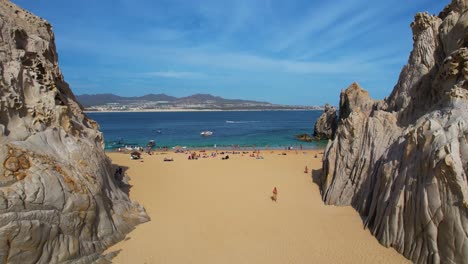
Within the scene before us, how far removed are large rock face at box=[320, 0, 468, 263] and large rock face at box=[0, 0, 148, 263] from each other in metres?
9.73

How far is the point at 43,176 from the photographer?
32.5ft

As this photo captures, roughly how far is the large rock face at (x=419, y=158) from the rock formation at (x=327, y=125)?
41469 mm

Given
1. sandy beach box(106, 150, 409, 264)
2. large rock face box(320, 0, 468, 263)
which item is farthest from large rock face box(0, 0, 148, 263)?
large rock face box(320, 0, 468, 263)

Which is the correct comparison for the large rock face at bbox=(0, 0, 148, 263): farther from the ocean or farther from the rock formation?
the rock formation

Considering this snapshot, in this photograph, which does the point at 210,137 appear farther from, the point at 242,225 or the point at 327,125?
the point at 242,225

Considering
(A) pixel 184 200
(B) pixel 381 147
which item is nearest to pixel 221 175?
(A) pixel 184 200

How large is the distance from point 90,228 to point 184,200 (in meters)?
7.43

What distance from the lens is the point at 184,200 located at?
704 inches

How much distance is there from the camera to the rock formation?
6100 centimetres

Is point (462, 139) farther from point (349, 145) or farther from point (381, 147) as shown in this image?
point (349, 145)

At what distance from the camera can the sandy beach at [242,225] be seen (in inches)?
440

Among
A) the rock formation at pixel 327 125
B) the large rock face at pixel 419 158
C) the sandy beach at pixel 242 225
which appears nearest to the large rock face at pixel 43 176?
the sandy beach at pixel 242 225

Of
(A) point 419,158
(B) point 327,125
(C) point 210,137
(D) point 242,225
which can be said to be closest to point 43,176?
(D) point 242,225

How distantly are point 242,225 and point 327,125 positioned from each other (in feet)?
167
